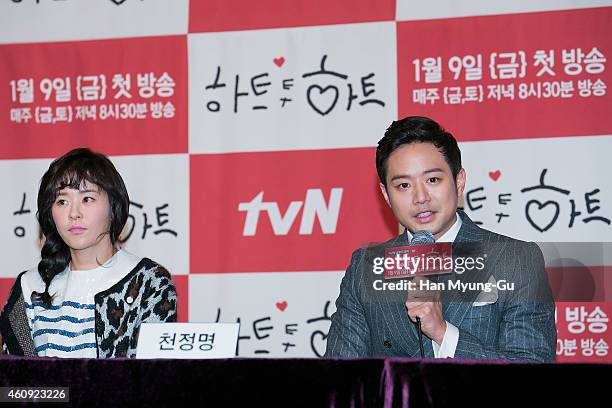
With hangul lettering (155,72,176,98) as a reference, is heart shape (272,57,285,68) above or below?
above

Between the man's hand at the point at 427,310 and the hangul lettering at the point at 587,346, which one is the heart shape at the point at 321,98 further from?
the man's hand at the point at 427,310

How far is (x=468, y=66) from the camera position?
274 centimetres

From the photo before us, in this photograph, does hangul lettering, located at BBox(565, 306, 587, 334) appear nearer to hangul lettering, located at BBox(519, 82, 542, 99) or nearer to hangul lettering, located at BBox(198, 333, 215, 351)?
hangul lettering, located at BBox(519, 82, 542, 99)

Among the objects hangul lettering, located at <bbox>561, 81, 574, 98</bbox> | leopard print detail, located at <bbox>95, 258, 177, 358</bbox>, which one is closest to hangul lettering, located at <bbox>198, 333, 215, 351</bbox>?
leopard print detail, located at <bbox>95, 258, 177, 358</bbox>

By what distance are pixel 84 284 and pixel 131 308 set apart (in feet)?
0.53

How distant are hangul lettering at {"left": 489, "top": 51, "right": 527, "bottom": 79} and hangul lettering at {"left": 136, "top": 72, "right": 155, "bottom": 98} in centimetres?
127

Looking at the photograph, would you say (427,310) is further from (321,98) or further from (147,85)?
(147,85)

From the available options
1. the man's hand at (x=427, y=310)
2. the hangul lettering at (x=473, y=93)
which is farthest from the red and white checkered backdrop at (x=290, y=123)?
the man's hand at (x=427, y=310)

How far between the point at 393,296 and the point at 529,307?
46 cm

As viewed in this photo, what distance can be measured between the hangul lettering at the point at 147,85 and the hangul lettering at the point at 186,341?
1.74 metres

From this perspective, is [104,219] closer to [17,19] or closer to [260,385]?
[260,385]

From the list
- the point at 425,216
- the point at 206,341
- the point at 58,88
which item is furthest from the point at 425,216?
the point at 58,88

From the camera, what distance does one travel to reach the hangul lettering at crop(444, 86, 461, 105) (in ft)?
9.01

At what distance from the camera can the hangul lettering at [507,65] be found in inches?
106
